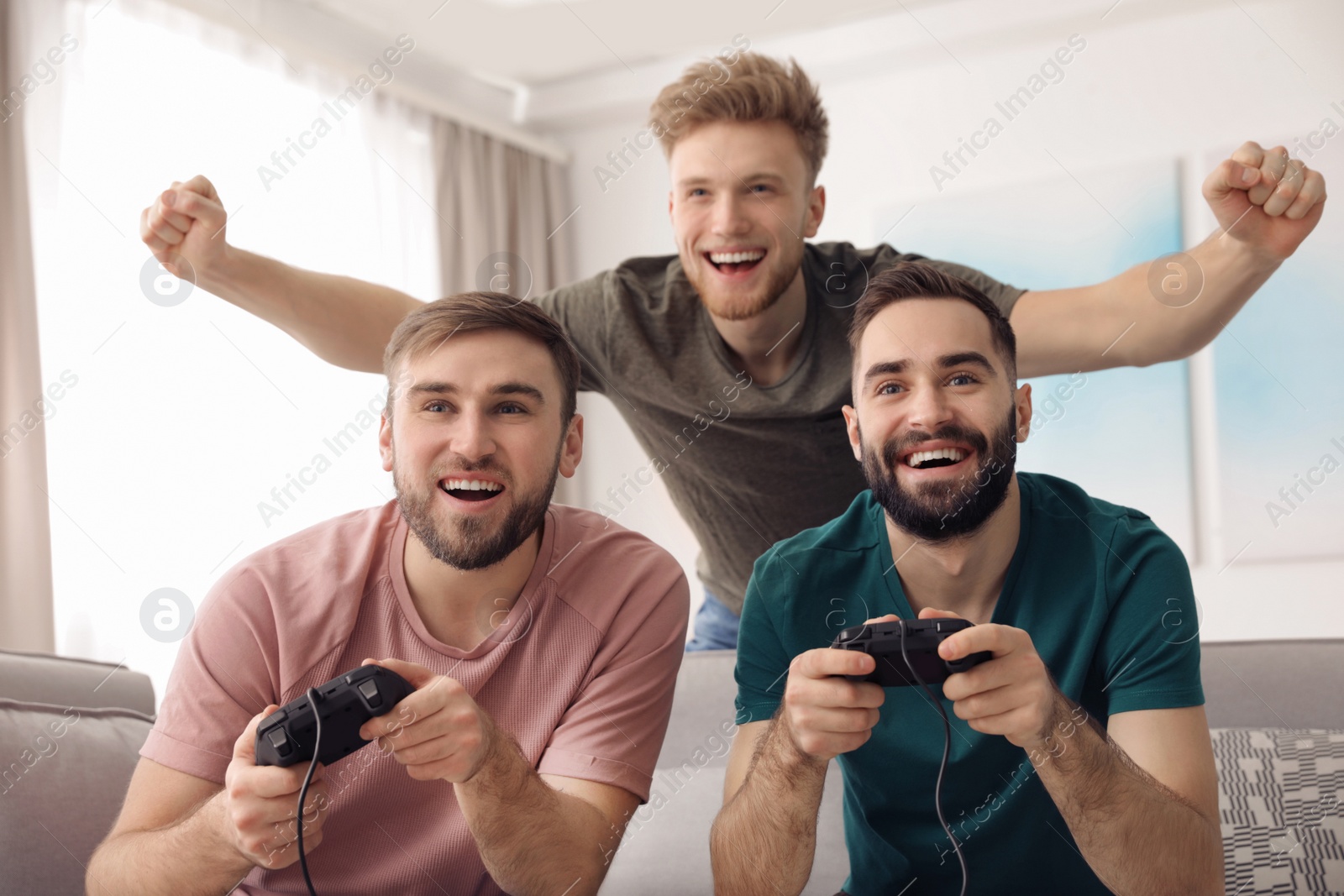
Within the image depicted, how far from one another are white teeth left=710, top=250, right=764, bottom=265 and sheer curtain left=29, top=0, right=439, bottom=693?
1.88 metres

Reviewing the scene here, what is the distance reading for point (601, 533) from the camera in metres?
2.02

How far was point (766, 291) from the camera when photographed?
95.4 inches

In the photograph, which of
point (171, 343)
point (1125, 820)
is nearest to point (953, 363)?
point (1125, 820)

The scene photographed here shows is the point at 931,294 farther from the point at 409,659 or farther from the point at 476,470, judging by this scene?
the point at 409,659

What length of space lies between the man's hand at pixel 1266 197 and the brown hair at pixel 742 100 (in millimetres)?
969

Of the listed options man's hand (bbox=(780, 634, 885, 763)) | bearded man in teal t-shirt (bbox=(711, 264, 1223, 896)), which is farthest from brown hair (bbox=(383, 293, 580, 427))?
man's hand (bbox=(780, 634, 885, 763))

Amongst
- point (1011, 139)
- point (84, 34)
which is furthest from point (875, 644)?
point (1011, 139)

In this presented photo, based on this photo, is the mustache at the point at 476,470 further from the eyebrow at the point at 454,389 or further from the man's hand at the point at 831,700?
the man's hand at the point at 831,700

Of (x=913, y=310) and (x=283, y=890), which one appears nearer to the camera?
(x=283, y=890)

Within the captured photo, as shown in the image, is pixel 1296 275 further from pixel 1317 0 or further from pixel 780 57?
pixel 780 57

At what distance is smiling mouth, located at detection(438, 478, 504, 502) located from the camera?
1.83 meters

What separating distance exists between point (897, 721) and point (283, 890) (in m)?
1.03

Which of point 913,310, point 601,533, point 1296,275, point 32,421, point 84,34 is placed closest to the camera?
point 913,310

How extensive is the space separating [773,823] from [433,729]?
528 millimetres
